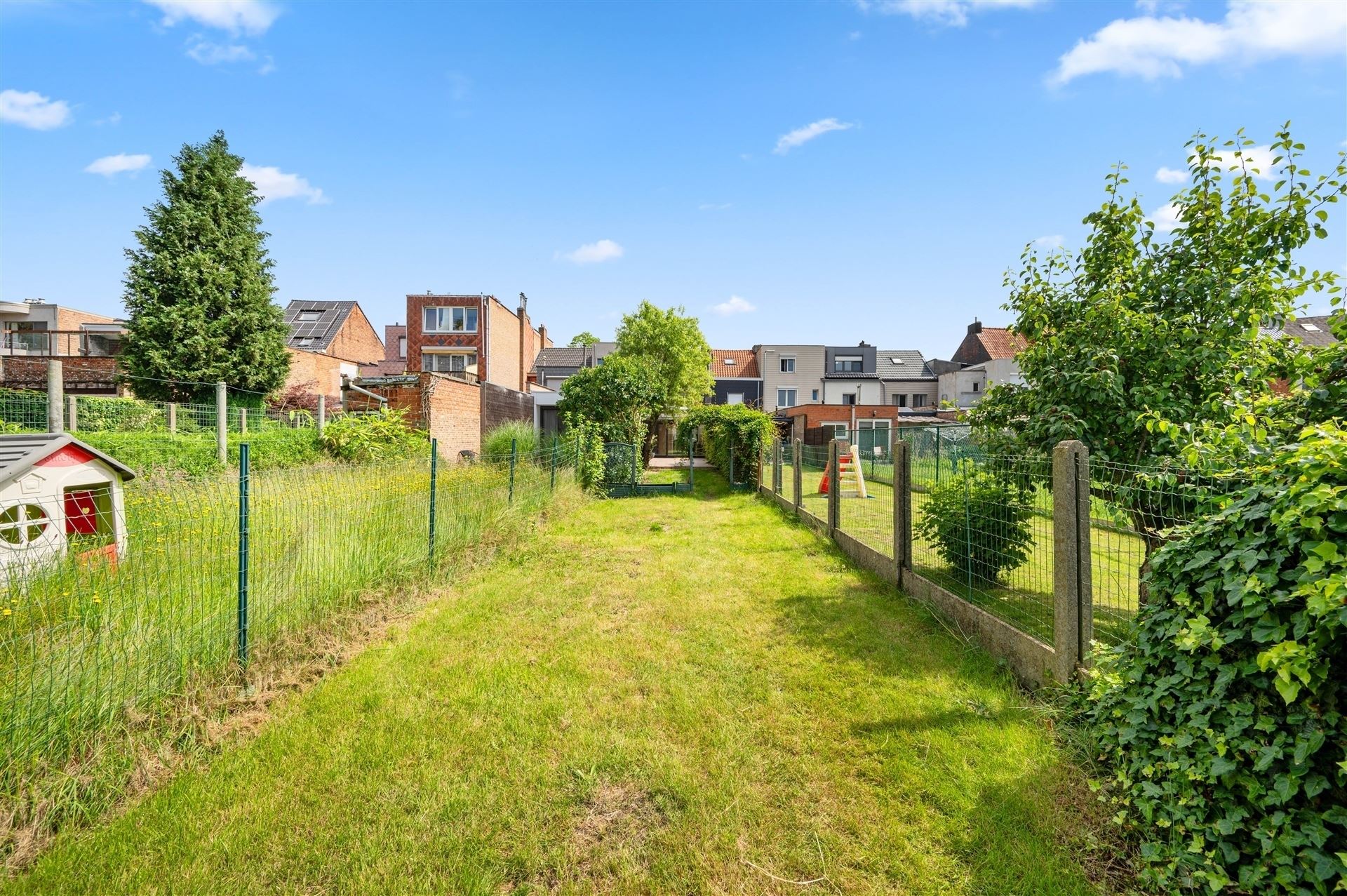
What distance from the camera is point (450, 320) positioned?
3744 centimetres

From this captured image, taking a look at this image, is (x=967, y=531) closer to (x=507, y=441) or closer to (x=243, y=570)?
(x=243, y=570)

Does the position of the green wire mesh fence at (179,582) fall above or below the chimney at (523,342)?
below

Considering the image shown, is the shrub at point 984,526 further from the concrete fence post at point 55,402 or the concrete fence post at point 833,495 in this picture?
the concrete fence post at point 55,402

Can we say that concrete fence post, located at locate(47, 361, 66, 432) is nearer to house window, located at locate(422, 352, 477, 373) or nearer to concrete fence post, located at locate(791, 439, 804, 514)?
concrete fence post, located at locate(791, 439, 804, 514)

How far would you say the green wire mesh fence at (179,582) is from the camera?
8.97 ft

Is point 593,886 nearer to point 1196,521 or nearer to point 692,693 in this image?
point 692,693

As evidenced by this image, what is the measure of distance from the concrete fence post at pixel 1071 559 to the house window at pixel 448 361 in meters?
37.3

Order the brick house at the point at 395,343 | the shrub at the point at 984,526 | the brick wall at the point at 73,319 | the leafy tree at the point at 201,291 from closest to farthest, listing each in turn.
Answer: the shrub at the point at 984,526 → the leafy tree at the point at 201,291 → the brick wall at the point at 73,319 → the brick house at the point at 395,343

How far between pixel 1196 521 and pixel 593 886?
2783mm

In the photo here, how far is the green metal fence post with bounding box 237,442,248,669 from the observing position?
3.81m

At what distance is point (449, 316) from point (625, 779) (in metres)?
38.8

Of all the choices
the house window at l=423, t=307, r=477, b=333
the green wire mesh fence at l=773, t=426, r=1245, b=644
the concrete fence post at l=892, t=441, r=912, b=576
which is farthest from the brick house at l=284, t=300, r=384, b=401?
the green wire mesh fence at l=773, t=426, r=1245, b=644

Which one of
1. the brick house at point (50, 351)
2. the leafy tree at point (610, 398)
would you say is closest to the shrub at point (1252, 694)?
the leafy tree at point (610, 398)

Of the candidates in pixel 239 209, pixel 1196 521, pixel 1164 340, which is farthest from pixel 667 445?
pixel 1196 521
